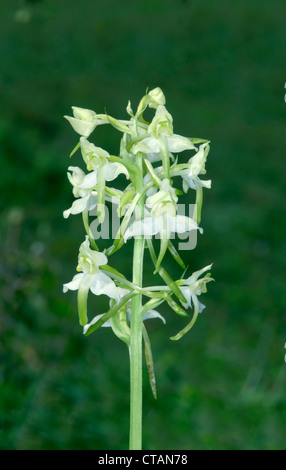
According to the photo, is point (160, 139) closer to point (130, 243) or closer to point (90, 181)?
point (90, 181)

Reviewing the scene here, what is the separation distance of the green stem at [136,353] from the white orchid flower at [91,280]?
1.8 inches

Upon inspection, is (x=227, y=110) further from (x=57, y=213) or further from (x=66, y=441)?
(x=66, y=441)

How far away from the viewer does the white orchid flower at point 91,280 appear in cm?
74

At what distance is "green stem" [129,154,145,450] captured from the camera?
0.67 metres

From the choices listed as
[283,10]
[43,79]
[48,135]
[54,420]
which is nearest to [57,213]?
[48,135]

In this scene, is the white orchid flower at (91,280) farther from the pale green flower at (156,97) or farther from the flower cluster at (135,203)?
the pale green flower at (156,97)

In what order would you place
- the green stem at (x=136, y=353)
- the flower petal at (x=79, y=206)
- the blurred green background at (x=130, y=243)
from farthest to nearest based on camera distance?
the blurred green background at (x=130, y=243) → the flower petal at (x=79, y=206) → the green stem at (x=136, y=353)

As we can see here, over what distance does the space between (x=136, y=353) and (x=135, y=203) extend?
19 centimetres

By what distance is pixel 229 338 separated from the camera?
84.7 inches

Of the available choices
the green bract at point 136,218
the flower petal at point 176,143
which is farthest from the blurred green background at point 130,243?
the flower petal at point 176,143

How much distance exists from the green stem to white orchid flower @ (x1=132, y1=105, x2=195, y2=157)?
0.02 m

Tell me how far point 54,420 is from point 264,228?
1.93m

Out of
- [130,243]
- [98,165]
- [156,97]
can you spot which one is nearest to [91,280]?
[98,165]

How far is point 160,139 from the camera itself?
29.6 inches
